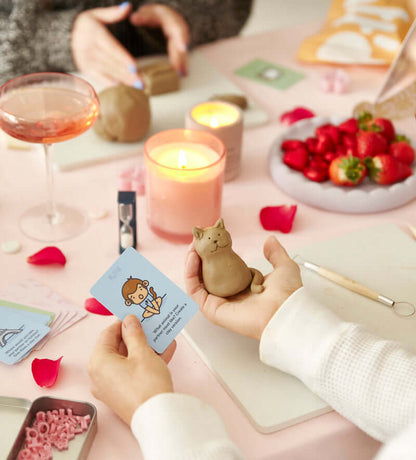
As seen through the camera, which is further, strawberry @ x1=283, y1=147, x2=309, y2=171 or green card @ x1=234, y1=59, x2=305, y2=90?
green card @ x1=234, y1=59, x2=305, y2=90

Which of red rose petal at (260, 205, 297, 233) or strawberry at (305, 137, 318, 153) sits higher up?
strawberry at (305, 137, 318, 153)

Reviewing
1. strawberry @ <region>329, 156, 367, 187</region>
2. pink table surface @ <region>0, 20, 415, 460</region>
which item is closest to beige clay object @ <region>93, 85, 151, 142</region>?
pink table surface @ <region>0, 20, 415, 460</region>

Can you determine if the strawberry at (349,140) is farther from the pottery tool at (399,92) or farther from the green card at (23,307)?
the green card at (23,307)

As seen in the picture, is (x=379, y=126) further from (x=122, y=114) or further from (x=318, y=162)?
(x=122, y=114)

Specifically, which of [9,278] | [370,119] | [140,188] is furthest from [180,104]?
[9,278]

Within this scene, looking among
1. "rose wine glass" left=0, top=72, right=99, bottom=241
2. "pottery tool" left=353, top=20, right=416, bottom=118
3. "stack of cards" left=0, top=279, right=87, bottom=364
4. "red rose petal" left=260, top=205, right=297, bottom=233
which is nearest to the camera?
"stack of cards" left=0, top=279, right=87, bottom=364

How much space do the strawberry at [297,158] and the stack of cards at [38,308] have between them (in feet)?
1.75

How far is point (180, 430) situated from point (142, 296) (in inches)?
8.0

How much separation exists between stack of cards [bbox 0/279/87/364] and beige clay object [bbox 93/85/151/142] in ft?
1.40

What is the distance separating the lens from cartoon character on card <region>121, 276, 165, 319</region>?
0.80 meters

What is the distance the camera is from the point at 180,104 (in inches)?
56.3

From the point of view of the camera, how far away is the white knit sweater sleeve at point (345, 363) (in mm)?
708

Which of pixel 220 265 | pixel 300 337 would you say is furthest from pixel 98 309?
pixel 300 337

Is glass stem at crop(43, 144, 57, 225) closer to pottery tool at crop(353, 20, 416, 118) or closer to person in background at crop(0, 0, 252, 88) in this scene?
person in background at crop(0, 0, 252, 88)
